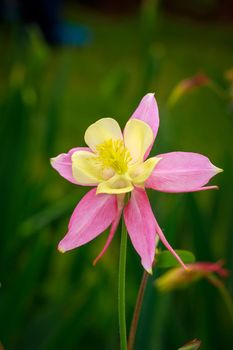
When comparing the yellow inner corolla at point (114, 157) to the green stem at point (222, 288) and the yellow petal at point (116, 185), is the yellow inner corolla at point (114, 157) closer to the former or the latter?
the yellow petal at point (116, 185)

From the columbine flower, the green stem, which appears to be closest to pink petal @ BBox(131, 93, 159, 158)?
the columbine flower

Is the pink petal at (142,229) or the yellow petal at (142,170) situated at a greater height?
the yellow petal at (142,170)

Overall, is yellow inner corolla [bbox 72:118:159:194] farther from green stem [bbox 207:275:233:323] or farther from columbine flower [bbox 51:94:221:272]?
green stem [bbox 207:275:233:323]

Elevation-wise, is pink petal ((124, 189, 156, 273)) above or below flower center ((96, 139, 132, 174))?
below

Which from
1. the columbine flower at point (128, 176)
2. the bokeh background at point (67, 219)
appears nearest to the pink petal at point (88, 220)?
the columbine flower at point (128, 176)

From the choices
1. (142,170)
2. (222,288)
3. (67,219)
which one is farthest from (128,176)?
(67,219)

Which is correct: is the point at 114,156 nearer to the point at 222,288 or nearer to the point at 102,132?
the point at 102,132

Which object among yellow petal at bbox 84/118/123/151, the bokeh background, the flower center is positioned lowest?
the bokeh background
